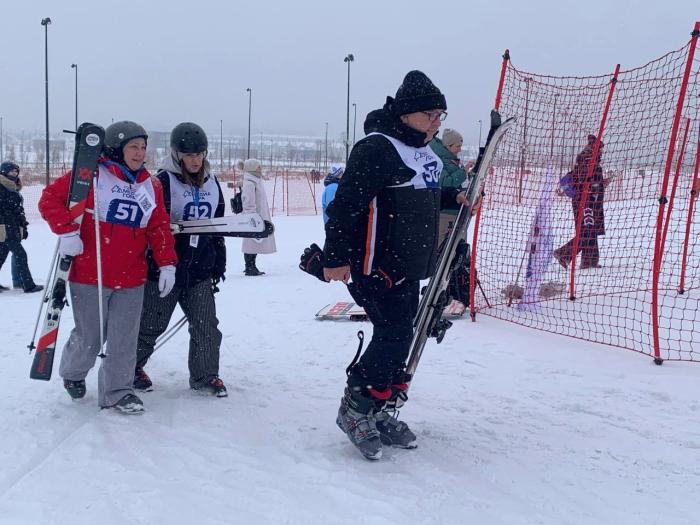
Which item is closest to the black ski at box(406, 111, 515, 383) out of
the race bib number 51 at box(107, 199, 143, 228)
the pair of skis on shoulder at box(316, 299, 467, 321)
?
the race bib number 51 at box(107, 199, 143, 228)

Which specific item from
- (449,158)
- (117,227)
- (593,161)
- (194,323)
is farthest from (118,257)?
(593,161)

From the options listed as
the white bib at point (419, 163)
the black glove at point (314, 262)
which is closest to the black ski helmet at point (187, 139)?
the black glove at point (314, 262)

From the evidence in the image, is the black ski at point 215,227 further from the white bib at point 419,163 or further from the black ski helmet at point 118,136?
the white bib at point 419,163

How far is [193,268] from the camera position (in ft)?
13.4

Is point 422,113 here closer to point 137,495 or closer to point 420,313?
point 420,313

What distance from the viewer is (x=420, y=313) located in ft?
11.9

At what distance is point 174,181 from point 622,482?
314 cm

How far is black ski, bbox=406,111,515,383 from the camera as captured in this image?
3598mm

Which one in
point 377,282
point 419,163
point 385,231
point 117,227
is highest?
point 419,163

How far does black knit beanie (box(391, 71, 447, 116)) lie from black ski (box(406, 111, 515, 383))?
1.75ft

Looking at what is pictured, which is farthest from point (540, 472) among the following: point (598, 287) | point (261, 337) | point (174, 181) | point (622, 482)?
point (598, 287)

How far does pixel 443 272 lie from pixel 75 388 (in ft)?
8.01

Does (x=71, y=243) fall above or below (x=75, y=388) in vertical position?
above

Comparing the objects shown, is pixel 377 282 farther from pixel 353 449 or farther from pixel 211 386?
pixel 211 386
